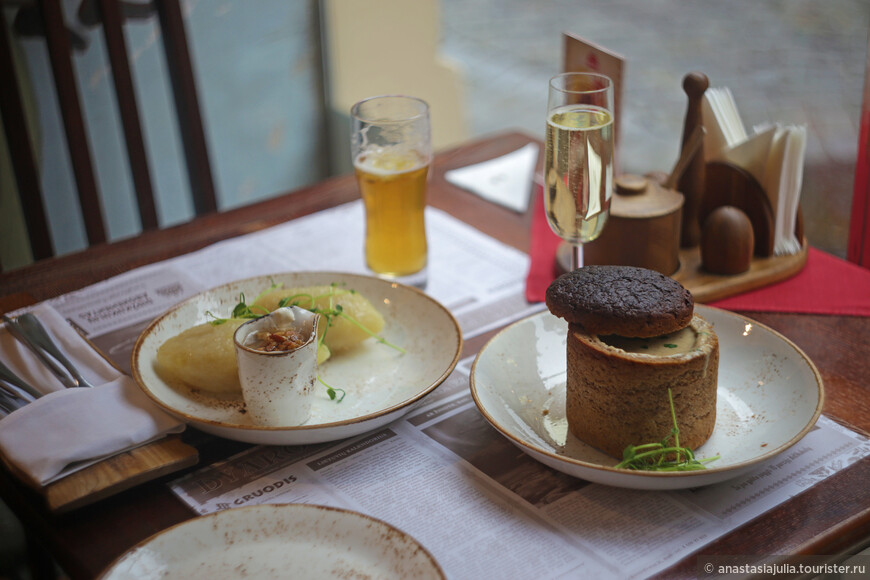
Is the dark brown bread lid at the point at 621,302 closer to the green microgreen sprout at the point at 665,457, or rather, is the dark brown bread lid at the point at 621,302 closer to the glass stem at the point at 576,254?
the green microgreen sprout at the point at 665,457

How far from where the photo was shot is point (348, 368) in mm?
1076

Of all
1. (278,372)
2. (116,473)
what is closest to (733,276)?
(278,372)

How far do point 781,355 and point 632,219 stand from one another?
285mm

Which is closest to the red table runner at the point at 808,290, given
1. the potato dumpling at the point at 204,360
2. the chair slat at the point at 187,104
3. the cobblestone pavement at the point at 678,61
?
the potato dumpling at the point at 204,360

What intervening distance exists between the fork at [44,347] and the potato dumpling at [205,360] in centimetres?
10

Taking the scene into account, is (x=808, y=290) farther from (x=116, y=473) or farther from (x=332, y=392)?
(x=116, y=473)

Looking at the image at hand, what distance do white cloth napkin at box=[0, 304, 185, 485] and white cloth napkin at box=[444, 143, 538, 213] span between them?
0.80m

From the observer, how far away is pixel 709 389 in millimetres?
875

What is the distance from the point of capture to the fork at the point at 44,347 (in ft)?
3.32

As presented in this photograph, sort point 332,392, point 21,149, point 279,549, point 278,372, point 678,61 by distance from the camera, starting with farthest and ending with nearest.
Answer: point 678,61
point 21,149
point 332,392
point 278,372
point 279,549

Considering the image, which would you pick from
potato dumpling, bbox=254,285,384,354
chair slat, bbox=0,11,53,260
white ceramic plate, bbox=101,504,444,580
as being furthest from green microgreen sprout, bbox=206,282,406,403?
chair slat, bbox=0,11,53,260

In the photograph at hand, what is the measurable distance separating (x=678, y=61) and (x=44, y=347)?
4111 mm

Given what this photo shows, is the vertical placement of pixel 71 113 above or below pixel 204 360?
above

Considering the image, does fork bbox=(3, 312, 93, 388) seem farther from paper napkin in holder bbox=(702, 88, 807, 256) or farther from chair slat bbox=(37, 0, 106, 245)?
paper napkin in holder bbox=(702, 88, 807, 256)
